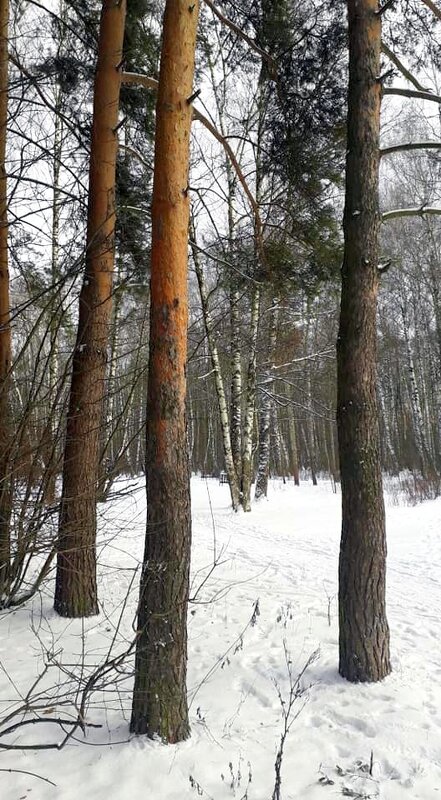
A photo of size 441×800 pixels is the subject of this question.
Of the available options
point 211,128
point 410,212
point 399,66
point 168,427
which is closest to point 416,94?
point 399,66

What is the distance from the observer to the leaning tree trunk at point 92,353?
4664 mm

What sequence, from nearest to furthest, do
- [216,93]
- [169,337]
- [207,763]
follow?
→ [207,763] < [169,337] < [216,93]

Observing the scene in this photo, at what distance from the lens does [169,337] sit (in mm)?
2980

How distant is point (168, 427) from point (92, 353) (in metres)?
2.14

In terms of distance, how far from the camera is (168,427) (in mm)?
2928

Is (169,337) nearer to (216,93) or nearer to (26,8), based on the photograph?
(26,8)

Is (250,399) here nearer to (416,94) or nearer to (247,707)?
(416,94)

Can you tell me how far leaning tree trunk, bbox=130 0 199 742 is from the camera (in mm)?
2826

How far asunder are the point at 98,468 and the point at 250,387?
24.5 feet

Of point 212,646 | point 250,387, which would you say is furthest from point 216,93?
point 212,646

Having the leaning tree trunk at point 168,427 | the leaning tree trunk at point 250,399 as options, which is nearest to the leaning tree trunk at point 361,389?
the leaning tree trunk at point 168,427

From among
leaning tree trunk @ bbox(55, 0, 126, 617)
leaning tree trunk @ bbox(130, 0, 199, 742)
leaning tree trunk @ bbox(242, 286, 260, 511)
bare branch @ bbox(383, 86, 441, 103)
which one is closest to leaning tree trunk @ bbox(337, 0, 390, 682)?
bare branch @ bbox(383, 86, 441, 103)

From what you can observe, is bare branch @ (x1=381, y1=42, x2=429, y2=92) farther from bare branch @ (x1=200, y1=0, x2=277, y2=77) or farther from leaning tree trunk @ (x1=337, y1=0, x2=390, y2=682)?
bare branch @ (x1=200, y1=0, x2=277, y2=77)

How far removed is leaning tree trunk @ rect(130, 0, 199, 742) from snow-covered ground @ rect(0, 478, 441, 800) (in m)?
0.22
